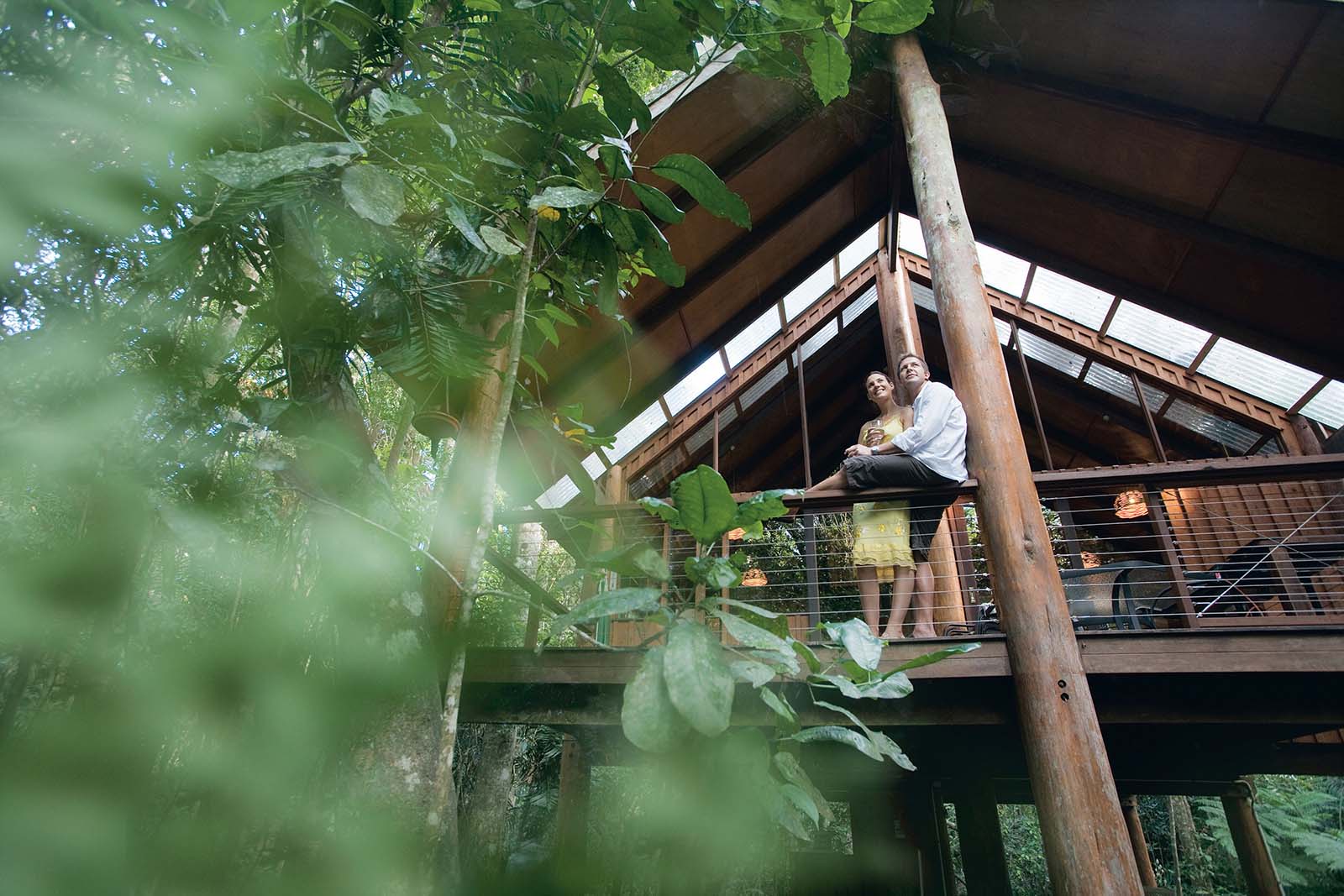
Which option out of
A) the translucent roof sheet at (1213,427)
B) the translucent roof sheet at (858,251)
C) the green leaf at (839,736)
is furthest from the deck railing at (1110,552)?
the translucent roof sheet at (858,251)

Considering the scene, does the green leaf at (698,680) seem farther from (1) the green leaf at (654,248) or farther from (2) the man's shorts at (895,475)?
(2) the man's shorts at (895,475)

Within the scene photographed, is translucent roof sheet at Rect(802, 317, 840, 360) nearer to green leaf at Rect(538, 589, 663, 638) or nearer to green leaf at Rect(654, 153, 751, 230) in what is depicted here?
green leaf at Rect(654, 153, 751, 230)

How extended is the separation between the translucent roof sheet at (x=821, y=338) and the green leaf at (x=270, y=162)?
6800 millimetres

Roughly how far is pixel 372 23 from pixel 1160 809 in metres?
14.9

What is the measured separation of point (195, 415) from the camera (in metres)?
1.02

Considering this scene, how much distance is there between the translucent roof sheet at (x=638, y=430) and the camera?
21.3 feet

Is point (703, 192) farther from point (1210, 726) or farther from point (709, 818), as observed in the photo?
point (1210, 726)

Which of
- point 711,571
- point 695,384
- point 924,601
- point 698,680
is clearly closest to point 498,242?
point 711,571

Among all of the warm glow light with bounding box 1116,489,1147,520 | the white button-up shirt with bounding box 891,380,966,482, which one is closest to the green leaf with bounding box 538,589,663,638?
the white button-up shirt with bounding box 891,380,966,482

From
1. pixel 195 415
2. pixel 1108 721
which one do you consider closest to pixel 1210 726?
pixel 1108 721

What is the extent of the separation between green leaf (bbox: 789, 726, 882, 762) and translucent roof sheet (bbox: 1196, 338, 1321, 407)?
6508 mm

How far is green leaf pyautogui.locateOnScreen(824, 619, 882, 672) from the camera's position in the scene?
3.39 ft

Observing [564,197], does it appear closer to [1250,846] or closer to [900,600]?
[900,600]

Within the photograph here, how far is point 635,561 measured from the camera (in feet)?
3.26
